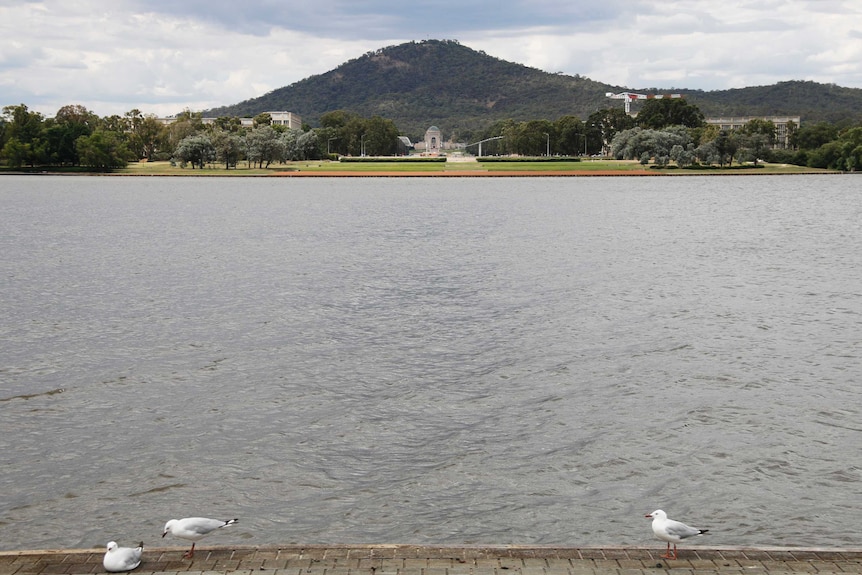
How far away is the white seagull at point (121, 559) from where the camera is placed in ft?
30.2

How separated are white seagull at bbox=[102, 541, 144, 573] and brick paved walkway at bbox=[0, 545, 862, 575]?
0.39ft

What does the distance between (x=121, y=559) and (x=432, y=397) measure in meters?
9.65

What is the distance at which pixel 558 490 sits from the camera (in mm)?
13258

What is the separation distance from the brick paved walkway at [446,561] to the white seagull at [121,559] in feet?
0.39

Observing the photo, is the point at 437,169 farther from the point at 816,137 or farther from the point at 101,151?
the point at 816,137

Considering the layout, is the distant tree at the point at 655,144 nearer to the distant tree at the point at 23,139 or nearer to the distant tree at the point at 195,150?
the distant tree at the point at 195,150

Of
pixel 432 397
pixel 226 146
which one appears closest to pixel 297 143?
pixel 226 146

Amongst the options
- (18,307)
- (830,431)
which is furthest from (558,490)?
(18,307)

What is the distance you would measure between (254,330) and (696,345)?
12.1 m

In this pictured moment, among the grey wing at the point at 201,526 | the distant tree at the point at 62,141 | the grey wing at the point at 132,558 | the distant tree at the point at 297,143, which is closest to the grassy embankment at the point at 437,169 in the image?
the distant tree at the point at 297,143

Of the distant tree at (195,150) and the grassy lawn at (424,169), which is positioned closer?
the distant tree at (195,150)

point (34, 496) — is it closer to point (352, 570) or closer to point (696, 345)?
point (352, 570)

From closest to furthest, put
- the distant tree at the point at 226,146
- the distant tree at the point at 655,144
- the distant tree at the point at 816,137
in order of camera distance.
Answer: the distant tree at the point at 226,146 → the distant tree at the point at 655,144 → the distant tree at the point at 816,137

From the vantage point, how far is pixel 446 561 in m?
9.49
